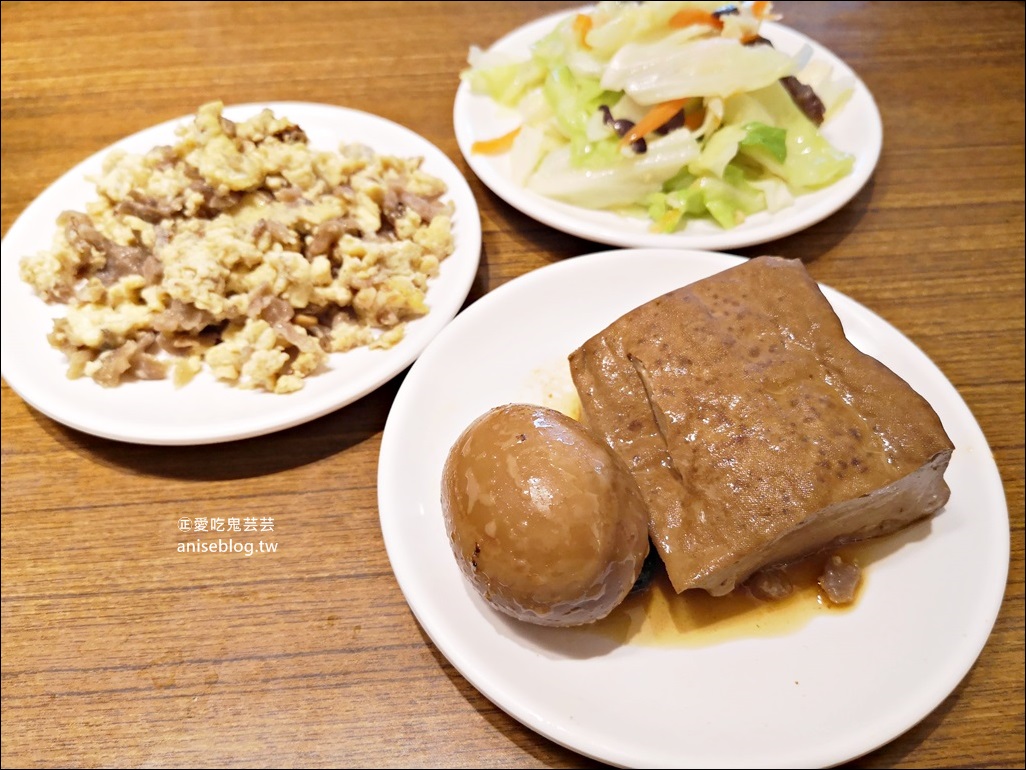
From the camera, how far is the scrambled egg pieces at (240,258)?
1.98 metres

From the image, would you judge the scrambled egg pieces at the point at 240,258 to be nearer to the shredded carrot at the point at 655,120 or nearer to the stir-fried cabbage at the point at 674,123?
the stir-fried cabbage at the point at 674,123

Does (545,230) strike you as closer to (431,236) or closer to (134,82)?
(431,236)

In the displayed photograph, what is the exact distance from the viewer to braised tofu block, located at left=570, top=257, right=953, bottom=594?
1.49 metres

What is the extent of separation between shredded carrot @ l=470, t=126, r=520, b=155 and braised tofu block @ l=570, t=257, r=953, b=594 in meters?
1.16

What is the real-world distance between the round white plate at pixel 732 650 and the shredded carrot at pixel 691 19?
1.55 metres

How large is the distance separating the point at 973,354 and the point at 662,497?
4.43ft

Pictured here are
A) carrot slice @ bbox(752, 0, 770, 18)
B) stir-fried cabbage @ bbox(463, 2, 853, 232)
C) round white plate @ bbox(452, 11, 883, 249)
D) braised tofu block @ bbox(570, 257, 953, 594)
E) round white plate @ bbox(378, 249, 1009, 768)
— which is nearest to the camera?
round white plate @ bbox(378, 249, 1009, 768)

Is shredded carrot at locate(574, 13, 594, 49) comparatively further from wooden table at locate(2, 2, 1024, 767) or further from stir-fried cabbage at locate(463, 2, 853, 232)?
wooden table at locate(2, 2, 1024, 767)

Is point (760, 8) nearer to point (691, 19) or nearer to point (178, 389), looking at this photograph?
point (691, 19)

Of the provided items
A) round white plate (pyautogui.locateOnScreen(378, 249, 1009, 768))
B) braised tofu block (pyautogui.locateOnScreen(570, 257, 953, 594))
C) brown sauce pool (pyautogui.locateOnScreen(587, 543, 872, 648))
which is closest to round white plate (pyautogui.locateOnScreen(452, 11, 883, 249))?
braised tofu block (pyautogui.locateOnScreen(570, 257, 953, 594))

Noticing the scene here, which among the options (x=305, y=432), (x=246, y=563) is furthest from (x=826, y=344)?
(x=246, y=563)

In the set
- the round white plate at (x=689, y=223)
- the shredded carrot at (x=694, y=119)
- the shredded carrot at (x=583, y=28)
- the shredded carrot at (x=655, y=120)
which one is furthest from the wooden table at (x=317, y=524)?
the shredded carrot at (x=583, y=28)

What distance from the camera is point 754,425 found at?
5.13 feet

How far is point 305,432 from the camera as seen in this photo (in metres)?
2.04
